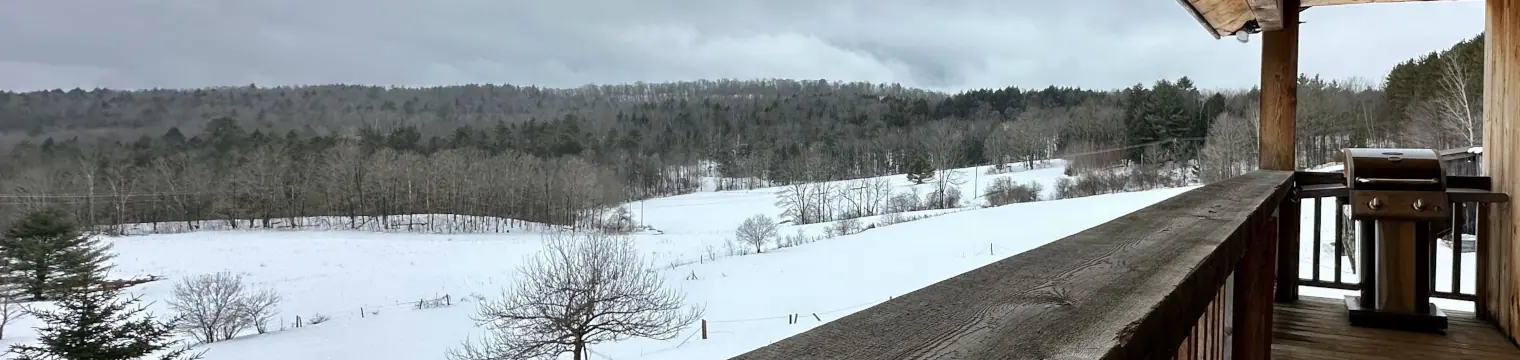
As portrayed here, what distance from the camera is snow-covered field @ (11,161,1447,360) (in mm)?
20141

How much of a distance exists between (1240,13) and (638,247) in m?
30.4

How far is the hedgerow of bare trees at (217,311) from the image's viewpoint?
2208 centimetres

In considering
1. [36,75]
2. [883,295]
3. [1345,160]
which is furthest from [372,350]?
[36,75]

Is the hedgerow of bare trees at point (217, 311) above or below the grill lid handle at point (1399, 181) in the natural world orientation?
below

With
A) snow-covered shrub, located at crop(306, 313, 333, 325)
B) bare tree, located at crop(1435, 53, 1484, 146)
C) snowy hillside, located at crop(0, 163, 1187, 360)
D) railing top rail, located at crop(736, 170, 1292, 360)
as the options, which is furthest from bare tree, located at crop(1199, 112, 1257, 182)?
snow-covered shrub, located at crop(306, 313, 333, 325)

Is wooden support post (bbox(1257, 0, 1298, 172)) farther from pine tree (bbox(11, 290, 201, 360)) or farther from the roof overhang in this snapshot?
pine tree (bbox(11, 290, 201, 360))

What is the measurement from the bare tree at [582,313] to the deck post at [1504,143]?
1547cm

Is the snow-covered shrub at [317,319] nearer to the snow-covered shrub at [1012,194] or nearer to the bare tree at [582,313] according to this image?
the bare tree at [582,313]

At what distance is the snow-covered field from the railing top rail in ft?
37.4

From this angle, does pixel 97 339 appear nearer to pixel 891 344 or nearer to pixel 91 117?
pixel 891 344

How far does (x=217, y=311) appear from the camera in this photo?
22.2m

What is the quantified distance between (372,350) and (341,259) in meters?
14.9

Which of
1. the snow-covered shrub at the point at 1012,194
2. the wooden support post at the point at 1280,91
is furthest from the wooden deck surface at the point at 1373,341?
the snow-covered shrub at the point at 1012,194

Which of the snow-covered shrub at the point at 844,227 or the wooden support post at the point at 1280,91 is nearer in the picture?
the wooden support post at the point at 1280,91
